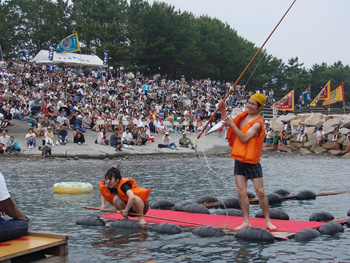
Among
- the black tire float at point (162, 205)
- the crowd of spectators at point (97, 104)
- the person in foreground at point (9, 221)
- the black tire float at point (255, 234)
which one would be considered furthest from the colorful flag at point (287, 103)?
the person in foreground at point (9, 221)

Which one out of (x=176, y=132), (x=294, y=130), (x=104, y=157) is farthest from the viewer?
(x=294, y=130)

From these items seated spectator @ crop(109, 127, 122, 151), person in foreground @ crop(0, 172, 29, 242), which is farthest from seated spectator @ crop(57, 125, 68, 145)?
person in foreground @ crop(0, 172, 29, 242)

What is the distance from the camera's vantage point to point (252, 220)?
915cm

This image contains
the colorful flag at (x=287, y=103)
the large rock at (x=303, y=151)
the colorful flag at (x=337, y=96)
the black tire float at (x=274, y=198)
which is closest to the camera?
the black tire float at (x=274, y=198)

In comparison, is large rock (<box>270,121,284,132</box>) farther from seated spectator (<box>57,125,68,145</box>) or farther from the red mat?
the red mat

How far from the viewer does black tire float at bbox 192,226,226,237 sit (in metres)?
8.06

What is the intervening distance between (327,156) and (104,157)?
1305cm

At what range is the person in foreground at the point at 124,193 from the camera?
29.4 ft

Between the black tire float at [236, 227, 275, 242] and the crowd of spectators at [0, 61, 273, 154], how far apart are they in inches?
668

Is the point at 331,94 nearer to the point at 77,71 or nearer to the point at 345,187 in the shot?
the point at 77,71

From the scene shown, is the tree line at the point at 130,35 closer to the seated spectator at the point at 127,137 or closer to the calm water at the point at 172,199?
the seated spectator at the point at 127,137

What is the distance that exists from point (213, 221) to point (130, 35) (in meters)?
51.2

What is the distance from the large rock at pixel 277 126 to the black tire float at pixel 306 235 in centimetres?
2702

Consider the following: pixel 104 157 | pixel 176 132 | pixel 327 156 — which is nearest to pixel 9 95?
pixel 104 157
